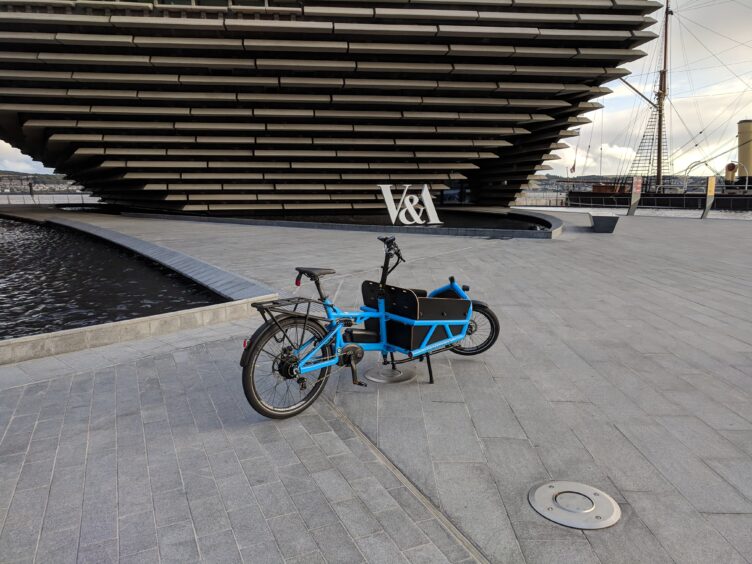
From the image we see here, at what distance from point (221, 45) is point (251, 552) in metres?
17.3

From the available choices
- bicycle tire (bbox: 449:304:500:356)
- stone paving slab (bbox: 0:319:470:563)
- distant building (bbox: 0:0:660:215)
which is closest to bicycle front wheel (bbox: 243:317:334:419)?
stone paving slab (bbox: 0:319:470:563)

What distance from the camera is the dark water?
6.35m

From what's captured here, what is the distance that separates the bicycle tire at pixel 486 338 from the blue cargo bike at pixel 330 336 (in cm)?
16

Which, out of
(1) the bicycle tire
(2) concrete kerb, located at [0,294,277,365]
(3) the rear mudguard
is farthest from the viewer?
(1) the bicycle tire

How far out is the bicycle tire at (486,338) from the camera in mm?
4742

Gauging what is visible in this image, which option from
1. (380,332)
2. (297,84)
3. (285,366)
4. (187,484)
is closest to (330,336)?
(285,366)

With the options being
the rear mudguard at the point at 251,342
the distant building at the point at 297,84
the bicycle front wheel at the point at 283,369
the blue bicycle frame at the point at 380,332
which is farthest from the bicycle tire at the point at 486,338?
the distant building at the point at 297,84

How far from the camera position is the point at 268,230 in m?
17.2

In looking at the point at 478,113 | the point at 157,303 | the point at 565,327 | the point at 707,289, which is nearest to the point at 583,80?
the point at 478,113

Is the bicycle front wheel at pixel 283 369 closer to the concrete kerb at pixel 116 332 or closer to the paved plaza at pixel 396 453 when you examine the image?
the paved plaza at pixel 396 453

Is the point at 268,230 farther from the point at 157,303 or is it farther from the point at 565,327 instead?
the point at 565,327

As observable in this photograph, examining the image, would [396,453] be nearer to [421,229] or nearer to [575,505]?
[575,505]

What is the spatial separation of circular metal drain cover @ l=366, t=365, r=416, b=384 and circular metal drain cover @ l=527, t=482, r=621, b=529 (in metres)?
1.66

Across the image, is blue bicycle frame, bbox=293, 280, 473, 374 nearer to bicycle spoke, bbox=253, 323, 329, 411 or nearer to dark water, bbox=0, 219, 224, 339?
bicycle spoke, bbox=253, 323, 329, 411
